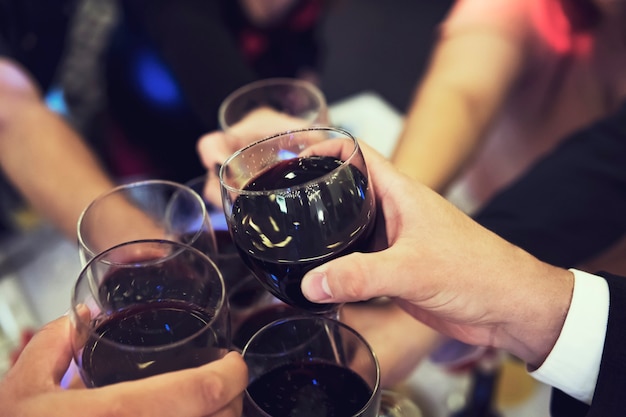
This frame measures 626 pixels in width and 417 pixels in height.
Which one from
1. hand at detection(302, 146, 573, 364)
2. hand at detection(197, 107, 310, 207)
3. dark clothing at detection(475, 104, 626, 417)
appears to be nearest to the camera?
hand at detection(302, 146, 573, 364)

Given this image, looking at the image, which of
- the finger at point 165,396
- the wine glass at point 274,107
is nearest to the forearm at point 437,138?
the wine glass at point 274,107

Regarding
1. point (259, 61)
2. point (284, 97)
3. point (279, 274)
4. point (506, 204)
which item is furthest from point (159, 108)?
point (279, 274)

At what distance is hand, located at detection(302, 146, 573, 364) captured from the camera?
58cm

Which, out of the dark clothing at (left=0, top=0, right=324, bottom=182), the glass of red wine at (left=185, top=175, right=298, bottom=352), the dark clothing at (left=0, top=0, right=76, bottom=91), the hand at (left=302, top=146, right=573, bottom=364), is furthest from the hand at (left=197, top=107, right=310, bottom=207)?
the dark clothing at (left=0, top=0, right=76, bottom=91)

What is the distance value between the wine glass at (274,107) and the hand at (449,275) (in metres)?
0.23

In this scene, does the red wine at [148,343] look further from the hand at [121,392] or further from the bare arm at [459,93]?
the bare arm at [459,93]

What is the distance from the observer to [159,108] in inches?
58.6

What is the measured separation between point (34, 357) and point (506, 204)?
2.39 ft

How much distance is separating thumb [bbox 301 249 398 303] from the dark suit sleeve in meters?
0.45

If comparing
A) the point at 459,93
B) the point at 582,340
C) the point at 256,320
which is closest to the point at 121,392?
the point at 256,320

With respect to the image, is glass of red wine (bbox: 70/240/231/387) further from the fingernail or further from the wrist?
the wrist

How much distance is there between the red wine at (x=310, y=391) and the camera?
566mm

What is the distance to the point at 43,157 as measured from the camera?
1169 mm

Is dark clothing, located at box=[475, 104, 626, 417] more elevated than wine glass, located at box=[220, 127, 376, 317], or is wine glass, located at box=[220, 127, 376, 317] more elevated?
wine glass, located at box=[220, 127, 376, 317]
